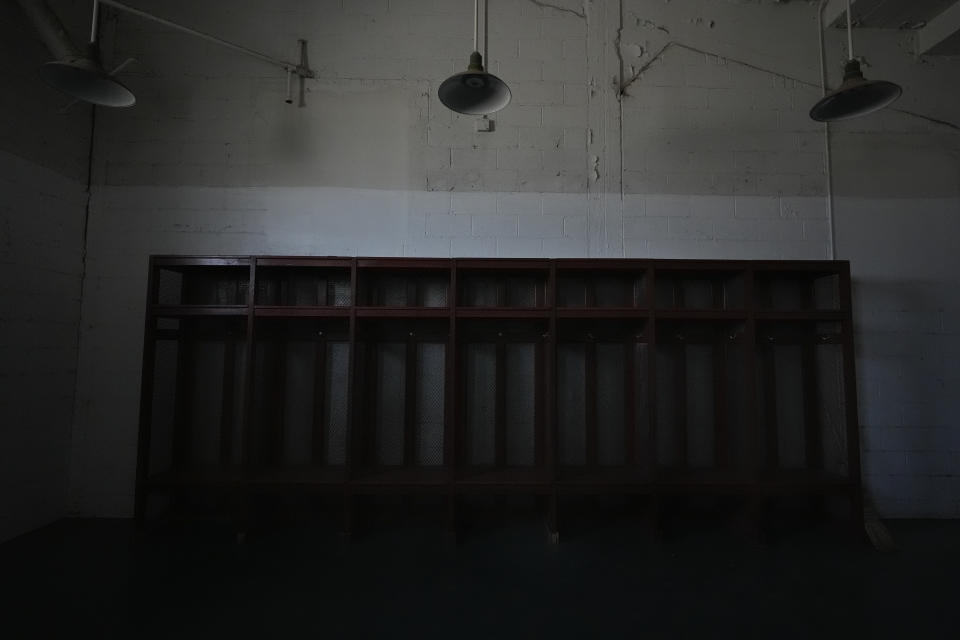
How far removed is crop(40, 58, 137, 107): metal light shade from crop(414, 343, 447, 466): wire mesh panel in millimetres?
2367

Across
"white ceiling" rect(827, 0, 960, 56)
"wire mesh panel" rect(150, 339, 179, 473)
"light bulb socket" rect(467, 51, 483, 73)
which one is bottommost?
"wire mesh panel" rect(150, 339, 179, 473)

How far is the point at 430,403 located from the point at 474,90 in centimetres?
213

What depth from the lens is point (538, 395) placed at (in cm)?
334

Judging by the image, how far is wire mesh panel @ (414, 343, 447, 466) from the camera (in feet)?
11.0

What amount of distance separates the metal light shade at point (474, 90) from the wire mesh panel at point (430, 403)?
5.40ft

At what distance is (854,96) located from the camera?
A: 2695 mm

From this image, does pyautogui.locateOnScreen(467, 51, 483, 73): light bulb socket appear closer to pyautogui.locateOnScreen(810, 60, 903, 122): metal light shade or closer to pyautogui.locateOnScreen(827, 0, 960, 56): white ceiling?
pyautogui.locateOnScreen(810, 60, 903, 122): metal light shade

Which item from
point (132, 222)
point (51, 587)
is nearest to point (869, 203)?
point (132, 222)

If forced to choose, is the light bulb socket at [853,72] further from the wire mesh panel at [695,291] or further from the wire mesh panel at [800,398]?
the wire mesh panel at [800,398]

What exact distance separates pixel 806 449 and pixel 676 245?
1.80 meters

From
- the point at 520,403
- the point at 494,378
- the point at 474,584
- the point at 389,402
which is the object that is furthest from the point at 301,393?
the point at 474,584

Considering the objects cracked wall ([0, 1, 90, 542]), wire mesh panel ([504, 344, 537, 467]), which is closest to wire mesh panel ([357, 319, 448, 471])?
wire mesh panel ([504, 344, 537, 467])

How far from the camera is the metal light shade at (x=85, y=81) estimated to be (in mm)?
2371

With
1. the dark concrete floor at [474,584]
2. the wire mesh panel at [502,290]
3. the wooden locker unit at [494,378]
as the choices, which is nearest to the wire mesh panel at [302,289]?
the wooden locker unit at [494,378]
